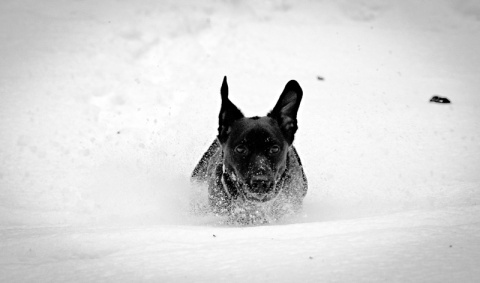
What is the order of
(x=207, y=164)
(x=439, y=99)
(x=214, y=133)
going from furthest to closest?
(x=439, y=99) < (x=214, y=133) < (x=207, y=164)

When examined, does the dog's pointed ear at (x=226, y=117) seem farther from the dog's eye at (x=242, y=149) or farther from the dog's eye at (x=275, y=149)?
the dog's eye at (x=275, y=149)

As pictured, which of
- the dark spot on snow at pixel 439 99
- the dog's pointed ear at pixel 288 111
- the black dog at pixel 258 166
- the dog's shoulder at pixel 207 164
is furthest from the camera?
the dark spot on snow at pixel 439 99

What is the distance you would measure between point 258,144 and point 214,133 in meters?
2.17

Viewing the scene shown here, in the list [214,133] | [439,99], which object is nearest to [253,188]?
[214,133]

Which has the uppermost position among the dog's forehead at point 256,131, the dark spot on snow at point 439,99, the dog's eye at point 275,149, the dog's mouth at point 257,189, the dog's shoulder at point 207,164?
the dog's forehead at point 256,131

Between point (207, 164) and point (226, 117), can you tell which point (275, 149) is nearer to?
→ point (226, 117)

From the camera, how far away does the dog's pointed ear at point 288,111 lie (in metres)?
3.55

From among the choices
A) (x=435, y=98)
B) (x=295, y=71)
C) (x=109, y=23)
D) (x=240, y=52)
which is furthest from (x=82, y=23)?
(x=435, y=98)

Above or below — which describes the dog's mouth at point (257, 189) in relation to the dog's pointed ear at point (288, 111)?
below

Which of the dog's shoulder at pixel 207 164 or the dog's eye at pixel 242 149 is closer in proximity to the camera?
the dog's eye at pixel 242 149

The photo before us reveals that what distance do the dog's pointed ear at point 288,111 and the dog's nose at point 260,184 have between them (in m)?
0.68

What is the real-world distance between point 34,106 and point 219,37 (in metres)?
3.59

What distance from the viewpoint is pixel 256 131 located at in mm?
3398

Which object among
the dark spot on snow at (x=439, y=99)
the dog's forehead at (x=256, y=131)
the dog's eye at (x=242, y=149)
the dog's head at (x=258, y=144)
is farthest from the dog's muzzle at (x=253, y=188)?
the dark spot on snow at (x=439, y=99)
